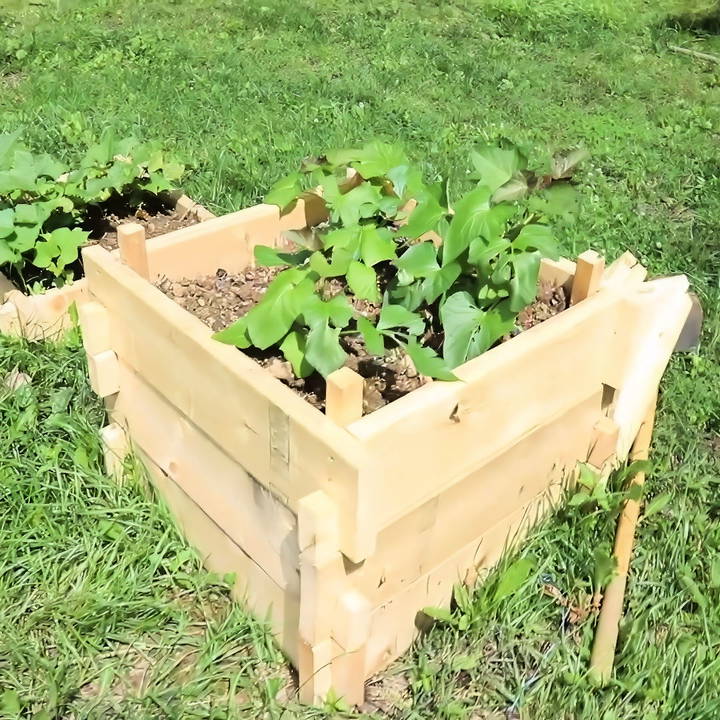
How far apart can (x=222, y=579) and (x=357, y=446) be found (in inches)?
29.8

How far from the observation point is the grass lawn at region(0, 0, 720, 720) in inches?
77.6

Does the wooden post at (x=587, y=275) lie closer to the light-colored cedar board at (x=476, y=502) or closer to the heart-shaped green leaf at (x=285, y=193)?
the light-colored cedar board at (x=476, y=502)

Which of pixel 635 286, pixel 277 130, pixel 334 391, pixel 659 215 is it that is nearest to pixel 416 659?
pixel 334 391

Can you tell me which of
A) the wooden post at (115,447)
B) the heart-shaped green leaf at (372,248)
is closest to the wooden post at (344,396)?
the heart-shaped green leaf at (372,248)

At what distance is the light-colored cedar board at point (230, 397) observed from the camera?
1.65m

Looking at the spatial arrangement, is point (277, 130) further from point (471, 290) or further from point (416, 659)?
point (416, 659)

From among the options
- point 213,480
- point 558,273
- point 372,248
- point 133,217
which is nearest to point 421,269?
point 372,248

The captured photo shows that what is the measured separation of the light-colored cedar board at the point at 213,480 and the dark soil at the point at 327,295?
232mm

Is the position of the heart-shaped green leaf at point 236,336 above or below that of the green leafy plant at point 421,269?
below

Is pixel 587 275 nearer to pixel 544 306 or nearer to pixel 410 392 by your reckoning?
pixel 544 306

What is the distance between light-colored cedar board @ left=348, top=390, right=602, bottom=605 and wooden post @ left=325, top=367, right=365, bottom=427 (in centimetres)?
26

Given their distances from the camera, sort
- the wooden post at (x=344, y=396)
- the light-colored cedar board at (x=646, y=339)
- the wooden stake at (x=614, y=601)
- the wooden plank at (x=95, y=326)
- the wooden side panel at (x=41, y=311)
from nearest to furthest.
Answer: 1. the wooden post at (x=344, y=396)
2. the wooden stake at (x=614, y=601)
3. the light-colored cedar board at (x=646, y=339)
4. the wooden plank at (x=95, y=326)
5. the wooden side panel at (x=41, y=311)

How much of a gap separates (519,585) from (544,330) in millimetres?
617

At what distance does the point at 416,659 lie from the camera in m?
2.05
